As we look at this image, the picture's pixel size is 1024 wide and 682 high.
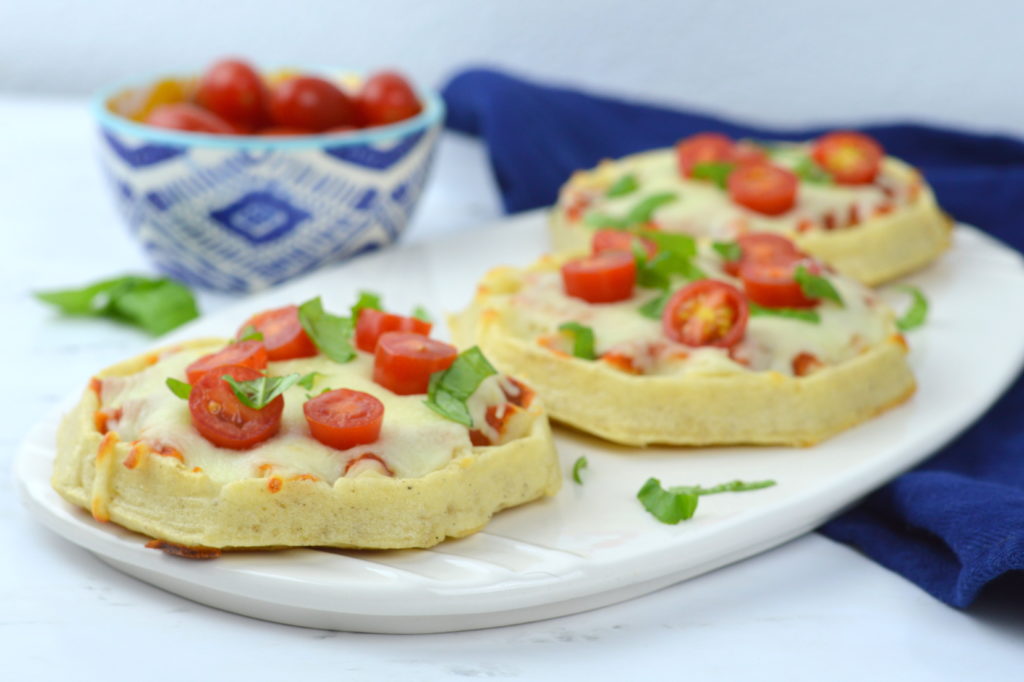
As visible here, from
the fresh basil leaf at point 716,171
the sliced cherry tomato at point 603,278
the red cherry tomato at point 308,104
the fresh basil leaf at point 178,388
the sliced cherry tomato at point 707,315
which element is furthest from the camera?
the fresh basil leaf at point 716,171

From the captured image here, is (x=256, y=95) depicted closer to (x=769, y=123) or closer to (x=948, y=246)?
(x=948, y=246)

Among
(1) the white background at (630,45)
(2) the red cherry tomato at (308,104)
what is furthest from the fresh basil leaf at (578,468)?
(1) the white background at (630,45)

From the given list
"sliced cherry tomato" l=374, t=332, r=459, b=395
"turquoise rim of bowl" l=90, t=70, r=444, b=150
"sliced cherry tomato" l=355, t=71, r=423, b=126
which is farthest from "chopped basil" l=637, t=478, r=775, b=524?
"sliced cherry tomato" l=355, t=71, r=423, b=126

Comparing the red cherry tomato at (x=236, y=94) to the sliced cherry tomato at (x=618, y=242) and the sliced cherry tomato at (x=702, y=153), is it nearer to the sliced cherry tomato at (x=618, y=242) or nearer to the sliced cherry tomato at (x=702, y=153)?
the sliced cherry tomato at (x=618, y=242)

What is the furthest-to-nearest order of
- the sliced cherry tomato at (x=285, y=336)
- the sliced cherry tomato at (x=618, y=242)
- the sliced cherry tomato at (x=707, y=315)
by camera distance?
the sliced cherry tomato at (x=618, y=242) < the sliced cherry tomato at (x=707, y=315) < the sliced cherry tomato at (x=285, y=336)

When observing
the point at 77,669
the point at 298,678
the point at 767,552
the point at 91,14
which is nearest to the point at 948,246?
the point at 767,552

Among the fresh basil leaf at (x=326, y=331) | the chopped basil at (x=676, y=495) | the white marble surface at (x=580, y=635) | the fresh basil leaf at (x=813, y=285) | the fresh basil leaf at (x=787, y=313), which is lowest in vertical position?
the white marble surface at (x=580, y=635)

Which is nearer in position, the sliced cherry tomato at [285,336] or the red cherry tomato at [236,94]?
the sliced cherry tomato at [285,336]

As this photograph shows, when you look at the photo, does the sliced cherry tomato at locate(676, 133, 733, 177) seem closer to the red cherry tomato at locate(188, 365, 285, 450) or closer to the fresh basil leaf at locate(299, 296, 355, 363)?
the fresh basil leaf at locate(299, 296, 355, 363)
